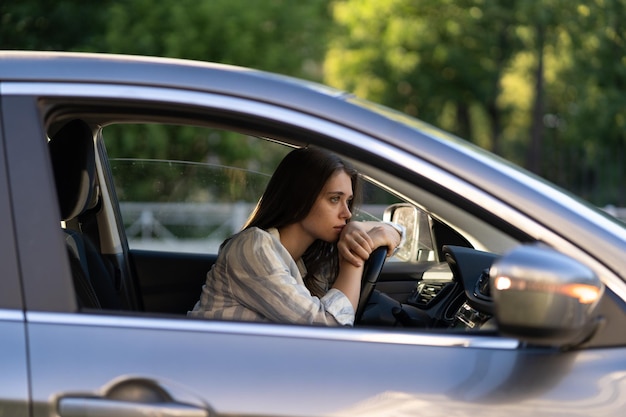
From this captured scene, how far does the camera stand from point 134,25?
18.9 m

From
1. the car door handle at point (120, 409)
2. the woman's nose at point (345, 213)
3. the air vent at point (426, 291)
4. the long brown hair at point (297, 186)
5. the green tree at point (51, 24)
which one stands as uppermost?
the green tree at point (51, 24)

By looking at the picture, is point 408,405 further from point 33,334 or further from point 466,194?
point 33,334

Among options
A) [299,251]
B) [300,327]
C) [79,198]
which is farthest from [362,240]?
[300,327]

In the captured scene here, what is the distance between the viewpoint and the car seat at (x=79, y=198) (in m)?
2.72

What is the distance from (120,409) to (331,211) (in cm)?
120

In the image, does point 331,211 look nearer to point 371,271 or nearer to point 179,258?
point 371,271

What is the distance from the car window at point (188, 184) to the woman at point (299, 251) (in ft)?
0.55

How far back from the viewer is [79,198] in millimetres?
2740

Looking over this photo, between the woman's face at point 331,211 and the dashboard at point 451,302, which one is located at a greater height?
the woman's face at point 331,211

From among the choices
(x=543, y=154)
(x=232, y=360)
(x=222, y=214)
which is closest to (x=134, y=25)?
(x=222, y=214)

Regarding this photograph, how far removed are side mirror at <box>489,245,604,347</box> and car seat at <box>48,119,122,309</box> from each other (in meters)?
1.12

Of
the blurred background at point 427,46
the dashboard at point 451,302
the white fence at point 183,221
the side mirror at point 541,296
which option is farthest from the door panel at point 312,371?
the blurred background at point 427,46

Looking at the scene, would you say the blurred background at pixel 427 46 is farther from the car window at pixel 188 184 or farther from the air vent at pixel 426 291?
the air vent at pixel 426 291

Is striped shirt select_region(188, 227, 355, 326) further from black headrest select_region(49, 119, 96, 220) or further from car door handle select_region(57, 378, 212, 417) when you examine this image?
car door handle select_region(57, 378, 212, 417)
